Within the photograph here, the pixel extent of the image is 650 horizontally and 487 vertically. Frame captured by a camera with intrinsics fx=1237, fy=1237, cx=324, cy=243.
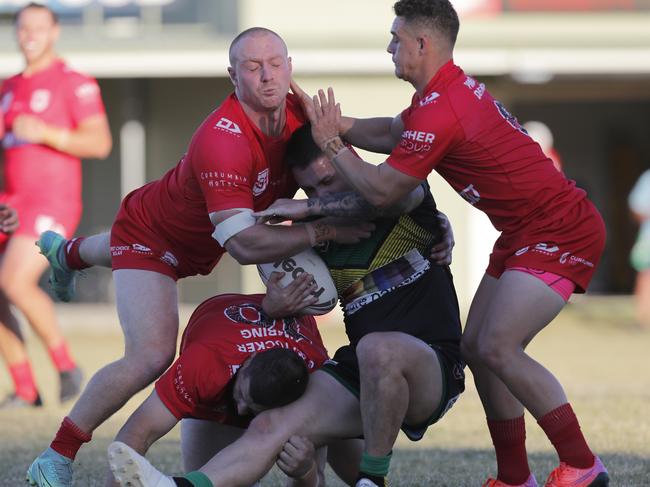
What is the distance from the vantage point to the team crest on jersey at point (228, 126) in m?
4.54

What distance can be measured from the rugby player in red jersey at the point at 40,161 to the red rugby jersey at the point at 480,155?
3529 mm

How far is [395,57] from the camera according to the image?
15.0ft

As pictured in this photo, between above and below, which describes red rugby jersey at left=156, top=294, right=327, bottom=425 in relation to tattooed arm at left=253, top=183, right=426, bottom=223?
below

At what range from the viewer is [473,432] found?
6539 millimetres

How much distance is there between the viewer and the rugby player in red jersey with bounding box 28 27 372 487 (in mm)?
4461

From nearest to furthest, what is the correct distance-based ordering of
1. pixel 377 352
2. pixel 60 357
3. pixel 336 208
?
pixel 377 352 → pixel 336 208 → pixel 60 357

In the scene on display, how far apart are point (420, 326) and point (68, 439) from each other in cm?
142

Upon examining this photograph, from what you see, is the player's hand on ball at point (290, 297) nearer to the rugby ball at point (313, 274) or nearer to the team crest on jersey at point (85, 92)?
the rugby ball at point (313, 274)

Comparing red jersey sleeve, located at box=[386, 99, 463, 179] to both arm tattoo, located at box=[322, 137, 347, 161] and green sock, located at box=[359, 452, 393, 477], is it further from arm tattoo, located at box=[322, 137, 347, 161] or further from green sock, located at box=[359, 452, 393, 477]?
green sock, located at box=[359, 452, 393, 477]

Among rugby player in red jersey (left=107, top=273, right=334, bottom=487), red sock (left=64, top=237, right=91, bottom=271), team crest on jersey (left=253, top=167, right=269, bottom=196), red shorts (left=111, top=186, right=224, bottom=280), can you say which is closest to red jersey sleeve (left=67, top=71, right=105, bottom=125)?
red sock (left=64, top=237, right=91, bottom=271)

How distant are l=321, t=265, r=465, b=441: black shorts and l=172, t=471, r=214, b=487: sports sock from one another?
61 centimetres

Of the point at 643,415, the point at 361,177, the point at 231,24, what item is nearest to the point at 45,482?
the point at 361,177

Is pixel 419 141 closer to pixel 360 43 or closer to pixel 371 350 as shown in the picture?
pixel 371 350

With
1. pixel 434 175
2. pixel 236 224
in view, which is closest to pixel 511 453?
pixel 236 224
